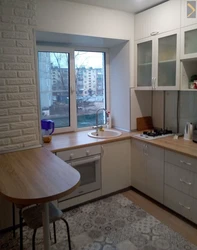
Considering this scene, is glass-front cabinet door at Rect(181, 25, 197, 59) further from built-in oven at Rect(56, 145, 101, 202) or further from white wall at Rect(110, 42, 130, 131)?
built-in oven at Rect(56, 145, 101, 202)

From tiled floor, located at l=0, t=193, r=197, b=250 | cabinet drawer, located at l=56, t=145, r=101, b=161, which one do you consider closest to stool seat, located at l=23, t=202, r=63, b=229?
tiled floor, located at l=0, t=193, r=197, b=250

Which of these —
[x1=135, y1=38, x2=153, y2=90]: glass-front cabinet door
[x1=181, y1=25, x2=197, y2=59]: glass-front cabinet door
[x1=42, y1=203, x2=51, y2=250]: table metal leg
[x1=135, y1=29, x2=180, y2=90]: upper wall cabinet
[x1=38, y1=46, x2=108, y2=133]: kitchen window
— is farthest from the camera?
[x1=38, y1=46, x2=108, y2=133]: kitchen window

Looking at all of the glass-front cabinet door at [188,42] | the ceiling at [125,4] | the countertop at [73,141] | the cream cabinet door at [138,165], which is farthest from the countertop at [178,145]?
the ceiling at [125,4]

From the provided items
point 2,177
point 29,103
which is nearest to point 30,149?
point 29,103

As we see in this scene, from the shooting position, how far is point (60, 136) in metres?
3.02

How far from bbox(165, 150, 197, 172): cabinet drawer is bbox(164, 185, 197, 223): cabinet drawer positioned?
31 cm

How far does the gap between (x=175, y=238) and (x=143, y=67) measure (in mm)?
2032

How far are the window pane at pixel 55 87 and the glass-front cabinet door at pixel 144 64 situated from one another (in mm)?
952

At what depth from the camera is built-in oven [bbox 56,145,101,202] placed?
2580 mm

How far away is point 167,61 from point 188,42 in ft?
1.09

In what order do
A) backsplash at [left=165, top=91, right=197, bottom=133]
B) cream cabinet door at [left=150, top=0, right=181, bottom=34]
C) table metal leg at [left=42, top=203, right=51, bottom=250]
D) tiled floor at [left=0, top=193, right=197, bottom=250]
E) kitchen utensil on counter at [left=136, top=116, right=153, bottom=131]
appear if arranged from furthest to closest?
kitchen utensil on counter at [left=136, top=116, right=153, bottom=131] < backsplash at [left=165, top=91, right=197, bottom=133] < cream cabinet door at [left=150, top=0, right=181, bottom=34] < tiled floor at [left=0, top=193, right=197, bottom=250] < table metal leg at [left=42, top=203, right=51, bottom=250]

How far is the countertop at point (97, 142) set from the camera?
2356mm

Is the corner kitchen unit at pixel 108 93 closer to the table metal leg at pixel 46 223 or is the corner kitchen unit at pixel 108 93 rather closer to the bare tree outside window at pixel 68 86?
the bare tree outside window at pixel 68 86

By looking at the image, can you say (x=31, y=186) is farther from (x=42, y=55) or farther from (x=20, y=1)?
(x=42, y=55)
